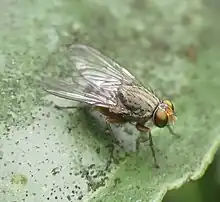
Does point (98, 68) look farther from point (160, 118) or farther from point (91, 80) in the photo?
point (160, 118)

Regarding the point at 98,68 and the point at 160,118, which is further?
the point at 98,68

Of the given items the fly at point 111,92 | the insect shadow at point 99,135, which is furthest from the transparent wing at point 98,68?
the insect shadow at point 99,135

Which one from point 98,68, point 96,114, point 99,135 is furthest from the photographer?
point 98,68

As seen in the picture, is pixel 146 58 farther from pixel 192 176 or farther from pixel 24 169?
pixel 24 169

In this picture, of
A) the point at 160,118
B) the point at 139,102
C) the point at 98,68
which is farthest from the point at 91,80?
the point at 160,118

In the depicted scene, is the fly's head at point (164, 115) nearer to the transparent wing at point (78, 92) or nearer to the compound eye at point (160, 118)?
the compound eye at point (160, 118)

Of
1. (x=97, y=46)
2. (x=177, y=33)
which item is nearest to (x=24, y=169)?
(x=97, y=46)
